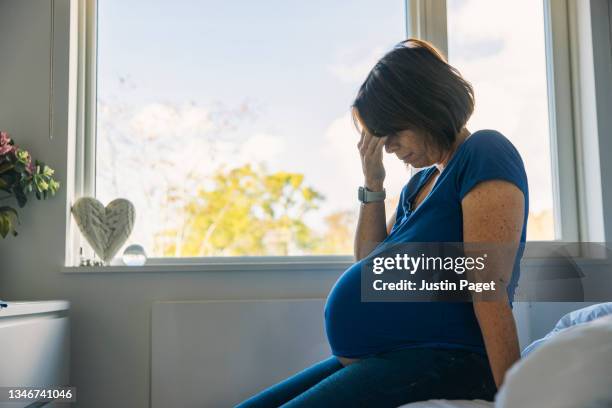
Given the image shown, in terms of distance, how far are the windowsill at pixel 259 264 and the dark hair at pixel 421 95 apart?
0.79 meters

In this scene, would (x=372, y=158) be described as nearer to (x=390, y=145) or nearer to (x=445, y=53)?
(x=390, y=145)

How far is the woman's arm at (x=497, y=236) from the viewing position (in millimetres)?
886

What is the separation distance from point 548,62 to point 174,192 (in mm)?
1371

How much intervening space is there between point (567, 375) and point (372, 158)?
3.11 ft

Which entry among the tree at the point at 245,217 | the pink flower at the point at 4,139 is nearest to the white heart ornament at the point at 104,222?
the tree at the point at 245,217

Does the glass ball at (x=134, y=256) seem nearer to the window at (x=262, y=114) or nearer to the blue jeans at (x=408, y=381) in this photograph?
the window at (x=262, y=114)

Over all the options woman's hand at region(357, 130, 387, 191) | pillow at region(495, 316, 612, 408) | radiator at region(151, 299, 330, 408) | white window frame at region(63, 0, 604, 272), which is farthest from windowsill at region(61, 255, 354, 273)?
pillow at region(495, 316, 612, 408)

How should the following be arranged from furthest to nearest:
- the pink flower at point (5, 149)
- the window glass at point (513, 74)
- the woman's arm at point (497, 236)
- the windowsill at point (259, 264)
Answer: the window glass at point (513, 74) < the windowsill at point (259, 264) < the pink flower at point (5, 149) < the woman's arm at point (497, 236)

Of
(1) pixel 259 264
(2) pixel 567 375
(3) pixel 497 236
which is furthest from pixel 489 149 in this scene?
(1) pixel 259 264

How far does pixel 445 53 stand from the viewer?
6.70 feet

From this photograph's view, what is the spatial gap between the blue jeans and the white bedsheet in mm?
24

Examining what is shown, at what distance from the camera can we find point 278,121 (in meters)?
2.05

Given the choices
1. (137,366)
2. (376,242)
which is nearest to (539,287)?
(376,242)

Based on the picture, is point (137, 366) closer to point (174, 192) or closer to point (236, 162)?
point (174, 192)
